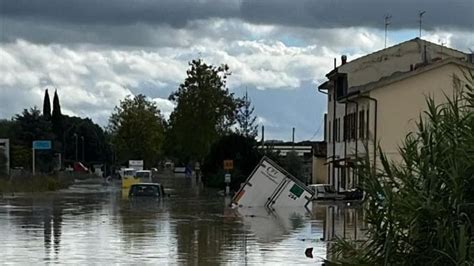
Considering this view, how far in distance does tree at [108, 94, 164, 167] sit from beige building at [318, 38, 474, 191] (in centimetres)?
5467

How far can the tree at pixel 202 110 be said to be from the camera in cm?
9162

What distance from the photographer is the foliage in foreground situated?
11781mm

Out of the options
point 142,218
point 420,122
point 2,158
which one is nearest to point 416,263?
point 420,122

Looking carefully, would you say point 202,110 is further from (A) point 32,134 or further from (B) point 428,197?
(B) point 428,197

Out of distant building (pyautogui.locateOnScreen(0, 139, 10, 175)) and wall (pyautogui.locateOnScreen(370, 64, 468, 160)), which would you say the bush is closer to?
distant building (pyautogui.locateOnScreen(0, 139, 10, 175))

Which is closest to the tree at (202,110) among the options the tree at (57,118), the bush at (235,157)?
the bush at (235,157)

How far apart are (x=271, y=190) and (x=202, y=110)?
42.1m

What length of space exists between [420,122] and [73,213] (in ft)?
109

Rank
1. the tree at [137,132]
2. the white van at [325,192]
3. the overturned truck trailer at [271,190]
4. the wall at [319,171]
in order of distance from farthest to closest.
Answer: the tree at [137,132]
the wall at [319,171]
the white van at [325,192]
the overturned truck trailer at [271,190]

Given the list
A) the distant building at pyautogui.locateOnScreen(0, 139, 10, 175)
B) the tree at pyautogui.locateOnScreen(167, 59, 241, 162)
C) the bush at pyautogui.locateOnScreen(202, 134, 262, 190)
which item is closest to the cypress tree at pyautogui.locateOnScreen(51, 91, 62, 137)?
the distant building at pyautogui.locateOnScreen(0, 139, 10, 175)

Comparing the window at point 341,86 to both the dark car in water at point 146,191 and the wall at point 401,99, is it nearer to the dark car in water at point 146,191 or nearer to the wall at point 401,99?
the wall at point 401,99

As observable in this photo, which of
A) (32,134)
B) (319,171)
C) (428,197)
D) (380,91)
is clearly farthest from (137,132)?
(428,197)

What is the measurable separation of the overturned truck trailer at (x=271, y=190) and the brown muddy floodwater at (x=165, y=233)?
113 cm

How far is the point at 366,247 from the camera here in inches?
495
